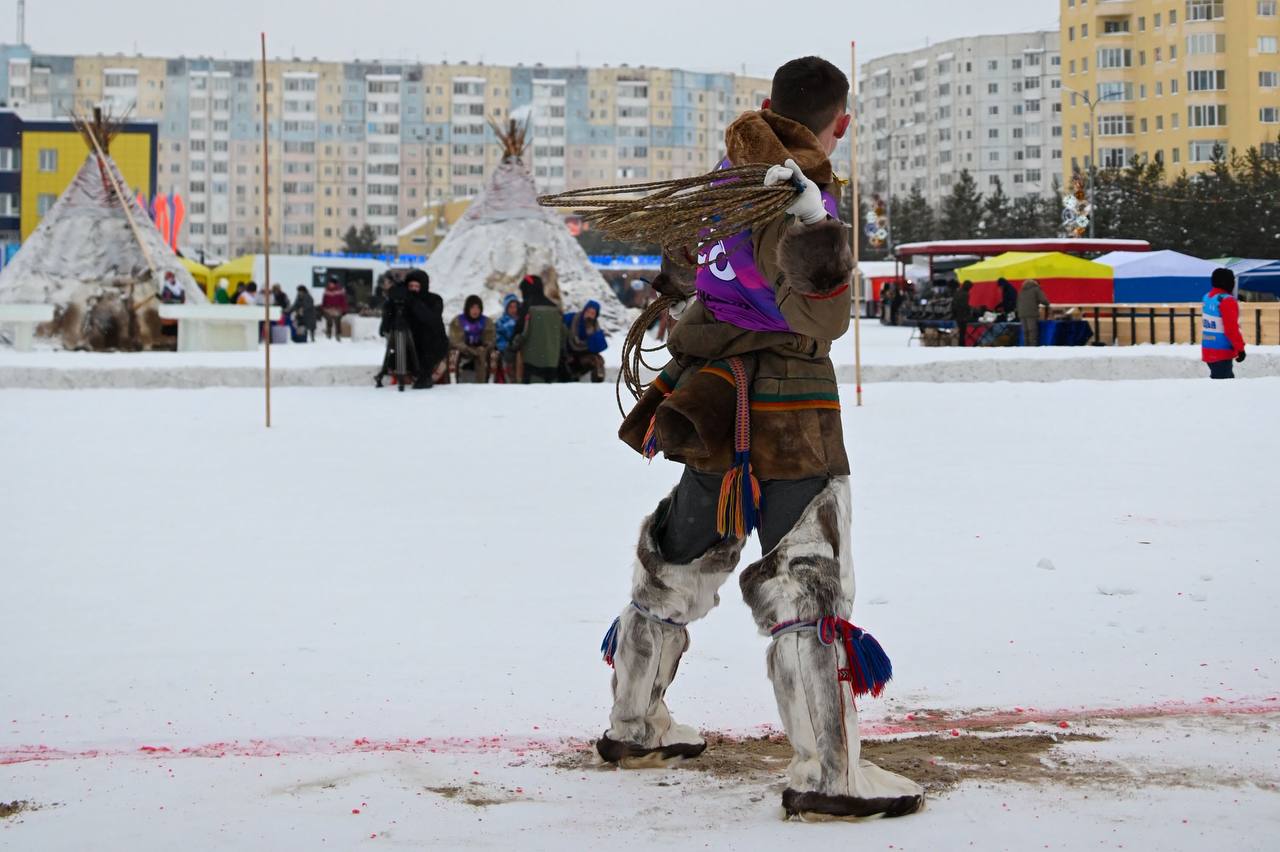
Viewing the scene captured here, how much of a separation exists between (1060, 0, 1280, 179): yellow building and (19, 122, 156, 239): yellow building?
41.4 meters

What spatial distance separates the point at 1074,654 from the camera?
13.7 ft

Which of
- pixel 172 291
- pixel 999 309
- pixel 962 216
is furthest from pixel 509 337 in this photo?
pixel 962 216

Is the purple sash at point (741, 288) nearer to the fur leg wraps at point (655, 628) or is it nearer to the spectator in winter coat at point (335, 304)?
the fur leg wraps at point (655, 628)

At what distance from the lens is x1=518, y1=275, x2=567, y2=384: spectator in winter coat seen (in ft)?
45.5

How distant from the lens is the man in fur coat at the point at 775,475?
109 inches

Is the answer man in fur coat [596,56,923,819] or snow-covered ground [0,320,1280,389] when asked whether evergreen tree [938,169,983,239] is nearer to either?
snow-covered ground [0,320,1280,389]

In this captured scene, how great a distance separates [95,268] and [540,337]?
9896 millimetres

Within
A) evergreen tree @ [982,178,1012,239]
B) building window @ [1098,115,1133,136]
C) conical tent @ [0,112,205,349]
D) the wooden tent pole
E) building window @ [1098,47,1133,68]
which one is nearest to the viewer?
conical tent @ [0,112,205,349]

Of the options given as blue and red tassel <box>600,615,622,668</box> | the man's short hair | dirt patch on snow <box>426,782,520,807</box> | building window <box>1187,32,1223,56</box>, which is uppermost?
building window <box>1187,32,1223,56</box>

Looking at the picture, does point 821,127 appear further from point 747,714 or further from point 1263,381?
point 1263,381

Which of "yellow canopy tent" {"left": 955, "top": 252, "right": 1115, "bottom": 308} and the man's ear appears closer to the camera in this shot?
the man's ear

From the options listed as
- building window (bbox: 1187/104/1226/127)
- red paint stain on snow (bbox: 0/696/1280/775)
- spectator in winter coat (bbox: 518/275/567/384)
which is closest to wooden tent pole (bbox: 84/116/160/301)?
spectator in winter coat (bbox: 518/275/567/384)

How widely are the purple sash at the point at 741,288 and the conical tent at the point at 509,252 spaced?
18.1 meters

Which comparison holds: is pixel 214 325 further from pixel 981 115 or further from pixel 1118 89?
pixel 981 115
